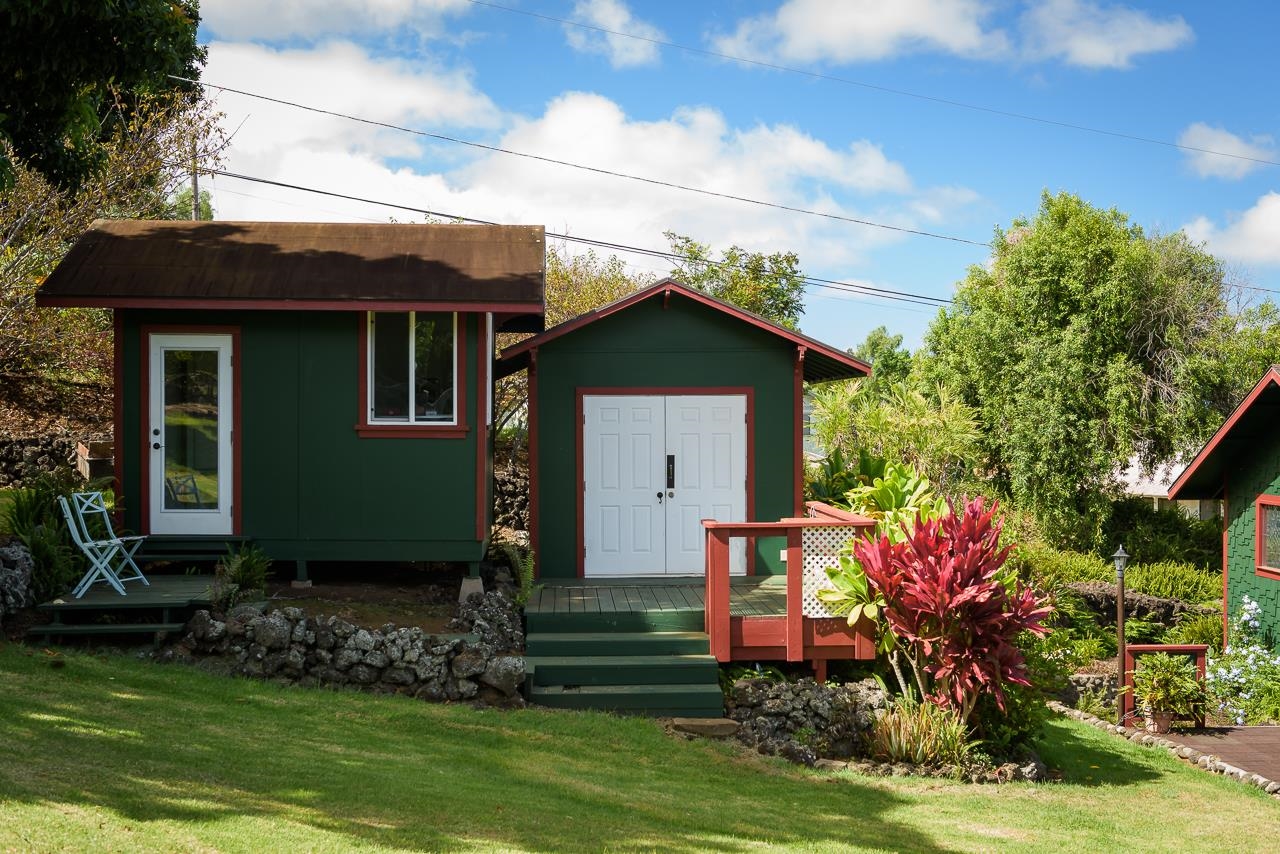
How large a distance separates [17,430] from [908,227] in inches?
944

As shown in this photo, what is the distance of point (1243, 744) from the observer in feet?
37.5

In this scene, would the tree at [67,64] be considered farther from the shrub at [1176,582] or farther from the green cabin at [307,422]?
the shrub at [1176,582]

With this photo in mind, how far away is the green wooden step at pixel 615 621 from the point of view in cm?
1070

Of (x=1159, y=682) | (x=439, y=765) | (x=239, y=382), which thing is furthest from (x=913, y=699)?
(x=239, y=382)

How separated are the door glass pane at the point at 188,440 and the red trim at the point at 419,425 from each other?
5.37ft

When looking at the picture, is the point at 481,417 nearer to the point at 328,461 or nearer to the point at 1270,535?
the point at 328,461

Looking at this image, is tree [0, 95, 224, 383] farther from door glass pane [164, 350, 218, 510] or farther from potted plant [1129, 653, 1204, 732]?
potted plant [1129, 653, 1204, 732]

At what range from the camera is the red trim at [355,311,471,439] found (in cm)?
1185

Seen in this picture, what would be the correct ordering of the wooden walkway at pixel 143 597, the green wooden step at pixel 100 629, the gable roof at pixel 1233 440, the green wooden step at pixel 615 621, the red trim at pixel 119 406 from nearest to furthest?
the green wooden step at pixel 100 629
the wooden walkway at pixel 143 597
the green wooden step at pixel 615 621
the red trim at pixel 119 406
the gable roof at pixel 1233 440

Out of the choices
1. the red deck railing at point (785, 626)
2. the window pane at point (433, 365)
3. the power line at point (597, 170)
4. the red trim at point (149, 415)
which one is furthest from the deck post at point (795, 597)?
the power line at point (597, 170)

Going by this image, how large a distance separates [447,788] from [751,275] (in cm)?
2239

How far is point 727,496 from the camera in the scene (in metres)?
13.3

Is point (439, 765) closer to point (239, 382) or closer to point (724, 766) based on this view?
point (724, 766)

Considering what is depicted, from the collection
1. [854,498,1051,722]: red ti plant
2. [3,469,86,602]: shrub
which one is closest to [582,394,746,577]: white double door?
[854,498,1051,722]: red ti plant
